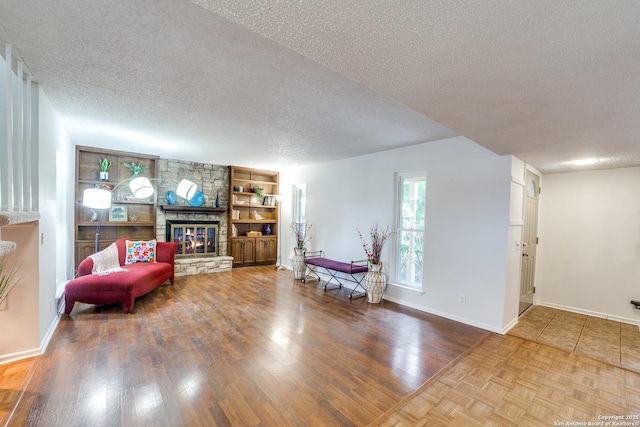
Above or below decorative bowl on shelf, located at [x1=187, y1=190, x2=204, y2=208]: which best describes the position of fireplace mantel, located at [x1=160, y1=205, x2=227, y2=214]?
below

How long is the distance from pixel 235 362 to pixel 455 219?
3.17 m

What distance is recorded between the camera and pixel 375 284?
4.32 meters

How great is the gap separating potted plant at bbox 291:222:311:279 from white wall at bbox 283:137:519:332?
4.19ft

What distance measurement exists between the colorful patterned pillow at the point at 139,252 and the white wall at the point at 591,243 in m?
6.71

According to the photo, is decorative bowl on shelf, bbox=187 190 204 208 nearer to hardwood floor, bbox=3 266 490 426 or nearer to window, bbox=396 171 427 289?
hardwood floor, bbox=3 266 490 426

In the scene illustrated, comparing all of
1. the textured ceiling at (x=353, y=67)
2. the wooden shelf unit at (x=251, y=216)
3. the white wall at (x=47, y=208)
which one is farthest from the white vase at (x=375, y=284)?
the white wall at (x=47, y=208)

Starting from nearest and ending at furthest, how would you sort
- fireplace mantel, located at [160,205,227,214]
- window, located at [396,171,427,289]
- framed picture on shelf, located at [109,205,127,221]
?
window, located at [396,171,427,289] < framed picture on shelf, located at [109,205,127,221] < fireplace mantel, located at [160,205,227,214]

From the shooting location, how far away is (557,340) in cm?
319

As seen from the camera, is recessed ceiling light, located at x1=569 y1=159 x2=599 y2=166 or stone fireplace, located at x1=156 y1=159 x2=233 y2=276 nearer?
recessed ceiling light, located at x1=569 y1=159 x2=599 y2=166

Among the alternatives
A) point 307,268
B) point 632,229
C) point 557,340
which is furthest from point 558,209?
point 307,268

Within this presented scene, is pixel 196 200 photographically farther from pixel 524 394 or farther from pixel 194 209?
pixel 524 394

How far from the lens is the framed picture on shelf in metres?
5.47

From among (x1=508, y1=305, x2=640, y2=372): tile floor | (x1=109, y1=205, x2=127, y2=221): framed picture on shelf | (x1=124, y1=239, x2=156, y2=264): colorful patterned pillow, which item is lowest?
(x1=508, y1=305, x2=640, y2=372): tile floor

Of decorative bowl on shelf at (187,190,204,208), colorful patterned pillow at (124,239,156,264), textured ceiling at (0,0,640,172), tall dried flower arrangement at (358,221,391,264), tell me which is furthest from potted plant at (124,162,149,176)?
tall dried flower arrangement at (358,221,391,264)
